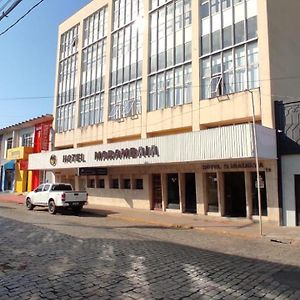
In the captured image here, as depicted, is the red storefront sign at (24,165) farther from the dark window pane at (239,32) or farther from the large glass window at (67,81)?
the dark window pane at (239,32)

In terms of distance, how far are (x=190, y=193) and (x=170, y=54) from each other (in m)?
8.93

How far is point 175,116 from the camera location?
2366 centimetres

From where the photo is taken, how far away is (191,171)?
73.4 feet

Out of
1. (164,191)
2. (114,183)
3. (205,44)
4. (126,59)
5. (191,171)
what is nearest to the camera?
(191,171)

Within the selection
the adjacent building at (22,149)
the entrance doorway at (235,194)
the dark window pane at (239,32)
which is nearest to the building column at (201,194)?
the entrance doorway at (235,194)

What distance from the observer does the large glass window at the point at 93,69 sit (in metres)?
31.9

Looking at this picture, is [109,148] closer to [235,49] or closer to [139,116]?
[139,116]

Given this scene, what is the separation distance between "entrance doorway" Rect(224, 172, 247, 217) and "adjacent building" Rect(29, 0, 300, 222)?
53 mm

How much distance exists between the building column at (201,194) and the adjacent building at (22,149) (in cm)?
1997

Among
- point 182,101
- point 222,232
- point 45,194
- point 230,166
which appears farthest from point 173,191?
point 222,232

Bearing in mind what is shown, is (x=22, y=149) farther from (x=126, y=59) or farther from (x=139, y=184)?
(x=139, y=184)

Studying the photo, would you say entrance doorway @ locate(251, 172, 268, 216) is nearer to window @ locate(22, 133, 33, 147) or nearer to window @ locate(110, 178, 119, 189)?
window @ locate(110, 178, 119, 189)

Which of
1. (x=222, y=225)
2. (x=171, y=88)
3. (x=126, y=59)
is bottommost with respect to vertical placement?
(x=222, y=225)

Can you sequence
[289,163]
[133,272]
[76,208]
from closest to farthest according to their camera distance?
1. [133,272]
2. [289,163]
3. [76,208]
